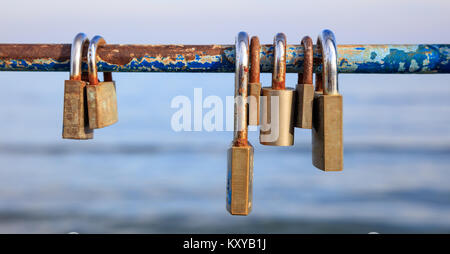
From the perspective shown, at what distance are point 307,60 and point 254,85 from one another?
0.60 ft

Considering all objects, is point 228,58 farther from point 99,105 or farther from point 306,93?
point 99,105

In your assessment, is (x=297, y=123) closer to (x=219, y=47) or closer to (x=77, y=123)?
(x=219, y=47)

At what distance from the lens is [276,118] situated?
1.28m

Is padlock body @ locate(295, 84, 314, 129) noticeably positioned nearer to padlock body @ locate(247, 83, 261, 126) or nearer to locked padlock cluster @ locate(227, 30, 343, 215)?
locked padlock cluster @ locate(227, 30, 343, 215)

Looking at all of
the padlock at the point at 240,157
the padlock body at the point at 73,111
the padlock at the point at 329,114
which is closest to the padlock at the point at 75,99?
the padlock body at the point at 73,111

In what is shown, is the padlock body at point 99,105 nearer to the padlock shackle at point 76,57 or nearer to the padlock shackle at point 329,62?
the padlock shackle at point 76,57

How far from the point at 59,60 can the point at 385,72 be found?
100cm

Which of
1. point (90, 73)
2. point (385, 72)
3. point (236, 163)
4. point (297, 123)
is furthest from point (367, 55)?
point (90, 73)

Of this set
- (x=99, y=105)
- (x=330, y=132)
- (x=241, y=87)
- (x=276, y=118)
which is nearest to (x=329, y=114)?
(x=330, y=132)

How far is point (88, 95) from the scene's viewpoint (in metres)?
1.34

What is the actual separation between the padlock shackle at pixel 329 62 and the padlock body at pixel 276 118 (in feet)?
0.38

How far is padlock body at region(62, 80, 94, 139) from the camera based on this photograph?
1299 millimetres

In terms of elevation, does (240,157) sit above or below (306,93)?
below

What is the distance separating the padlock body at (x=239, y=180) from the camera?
1.23 meters
